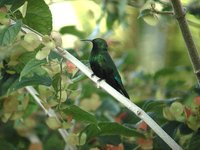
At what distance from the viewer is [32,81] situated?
2.77ft

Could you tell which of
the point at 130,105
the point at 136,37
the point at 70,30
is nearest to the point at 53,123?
the point at 130,105

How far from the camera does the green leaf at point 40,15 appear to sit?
82 cm

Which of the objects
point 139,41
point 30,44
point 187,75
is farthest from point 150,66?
point 30,44

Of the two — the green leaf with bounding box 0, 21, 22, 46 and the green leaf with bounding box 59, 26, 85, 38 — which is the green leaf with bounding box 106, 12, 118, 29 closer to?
the green leaf with bounding box 59, 26, 85, 38

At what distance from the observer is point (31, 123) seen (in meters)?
1.18

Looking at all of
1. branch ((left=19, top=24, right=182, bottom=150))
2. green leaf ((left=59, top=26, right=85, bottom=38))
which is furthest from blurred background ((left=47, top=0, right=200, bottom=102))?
branch ((left=19, top=24, right=182, bottom=150))

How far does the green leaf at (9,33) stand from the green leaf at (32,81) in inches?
3.6

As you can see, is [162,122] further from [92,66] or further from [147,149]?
[92,66]

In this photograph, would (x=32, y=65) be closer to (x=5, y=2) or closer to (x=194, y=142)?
(x=5, y=2)

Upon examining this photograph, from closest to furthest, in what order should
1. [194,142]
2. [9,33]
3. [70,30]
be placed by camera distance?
1. [9,33]
2. [194,142]
3. [70,30]

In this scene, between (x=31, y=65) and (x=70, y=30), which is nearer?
(x=31, y=65)

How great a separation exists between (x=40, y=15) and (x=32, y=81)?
0.12 meters

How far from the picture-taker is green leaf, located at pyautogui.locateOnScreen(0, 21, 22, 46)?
74 centimetres

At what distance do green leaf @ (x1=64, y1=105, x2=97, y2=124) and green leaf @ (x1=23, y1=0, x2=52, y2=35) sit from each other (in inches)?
5.4
